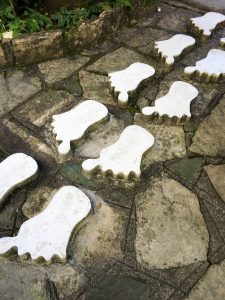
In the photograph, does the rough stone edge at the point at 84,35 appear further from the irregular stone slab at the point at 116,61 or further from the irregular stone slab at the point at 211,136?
the irregular stone slab at the point at 211,136

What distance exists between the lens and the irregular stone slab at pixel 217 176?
9.36 feet

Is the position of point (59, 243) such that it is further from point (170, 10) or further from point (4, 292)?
point (170, 10)

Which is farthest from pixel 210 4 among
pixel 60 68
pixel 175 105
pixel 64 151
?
pixel 64 151

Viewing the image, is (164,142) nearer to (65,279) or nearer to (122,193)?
(122,193)

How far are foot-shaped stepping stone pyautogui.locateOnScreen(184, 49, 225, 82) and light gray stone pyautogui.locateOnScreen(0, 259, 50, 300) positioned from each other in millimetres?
2603

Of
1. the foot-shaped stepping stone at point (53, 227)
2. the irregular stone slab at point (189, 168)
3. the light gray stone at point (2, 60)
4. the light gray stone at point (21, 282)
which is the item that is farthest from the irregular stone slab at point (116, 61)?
the light gray stone at point (21, 282)

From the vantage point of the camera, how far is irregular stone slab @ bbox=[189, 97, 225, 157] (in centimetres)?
314

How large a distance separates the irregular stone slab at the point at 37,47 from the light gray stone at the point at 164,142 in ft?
4.35

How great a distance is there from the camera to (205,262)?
2457mm

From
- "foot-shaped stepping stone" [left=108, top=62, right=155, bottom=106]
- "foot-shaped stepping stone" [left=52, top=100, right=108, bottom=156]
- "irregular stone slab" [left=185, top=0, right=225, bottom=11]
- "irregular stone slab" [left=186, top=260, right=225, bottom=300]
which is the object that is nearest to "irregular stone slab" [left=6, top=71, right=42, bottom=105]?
"foot-shaped stepping stone" [left=52, top=100, right=108, bottom=156]

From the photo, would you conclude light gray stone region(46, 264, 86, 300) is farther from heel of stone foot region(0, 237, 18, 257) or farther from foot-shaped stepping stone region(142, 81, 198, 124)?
foot-shaped stepping stone region(142, 81, 198, 124)

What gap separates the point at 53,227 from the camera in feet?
8.21

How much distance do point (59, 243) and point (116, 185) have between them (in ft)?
2.30

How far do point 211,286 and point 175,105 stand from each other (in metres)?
1.70
